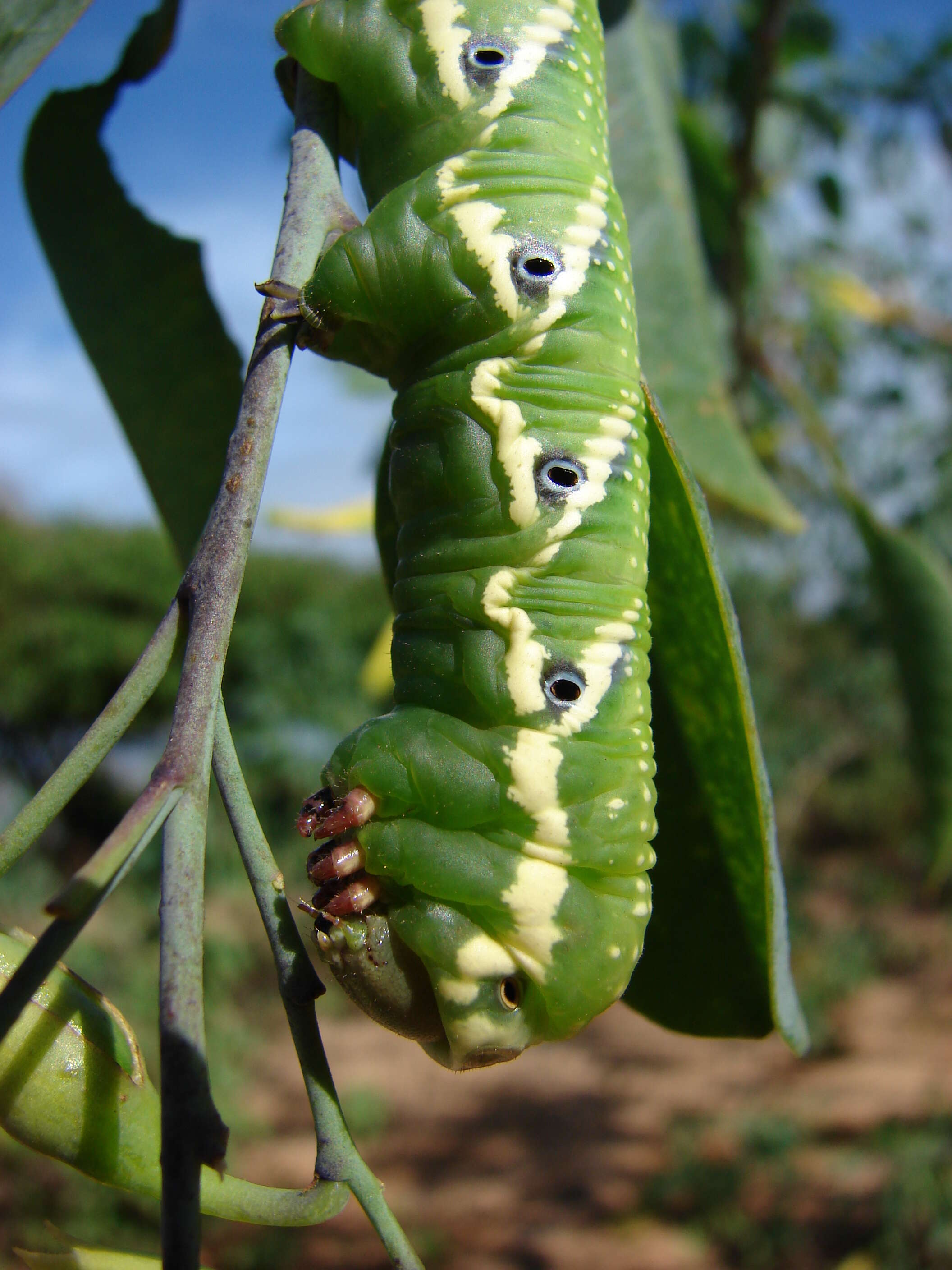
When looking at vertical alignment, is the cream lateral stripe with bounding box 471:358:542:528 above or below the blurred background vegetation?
above

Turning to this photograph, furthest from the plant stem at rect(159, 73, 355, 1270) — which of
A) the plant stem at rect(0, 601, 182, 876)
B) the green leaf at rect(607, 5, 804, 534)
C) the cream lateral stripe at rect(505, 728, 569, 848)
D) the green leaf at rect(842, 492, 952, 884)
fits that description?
the green leaf at rect(842, 492, 952, 884)

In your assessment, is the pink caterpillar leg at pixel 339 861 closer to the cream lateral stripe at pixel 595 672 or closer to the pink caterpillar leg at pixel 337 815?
the pink caterpillar leg at pixel 337 815

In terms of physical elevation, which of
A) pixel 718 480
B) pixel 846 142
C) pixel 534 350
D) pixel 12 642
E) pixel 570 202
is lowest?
pixel 12 642

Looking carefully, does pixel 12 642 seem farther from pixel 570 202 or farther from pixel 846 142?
pixel 570 202

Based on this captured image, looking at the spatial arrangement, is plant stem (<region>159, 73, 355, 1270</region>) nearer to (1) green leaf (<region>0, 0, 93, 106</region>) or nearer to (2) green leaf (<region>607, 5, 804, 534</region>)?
(1) green leaf (<region>0, 0, 93, 106</region>)

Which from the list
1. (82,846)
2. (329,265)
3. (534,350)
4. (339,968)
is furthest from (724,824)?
(82,846)

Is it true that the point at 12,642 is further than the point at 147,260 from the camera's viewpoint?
Yes

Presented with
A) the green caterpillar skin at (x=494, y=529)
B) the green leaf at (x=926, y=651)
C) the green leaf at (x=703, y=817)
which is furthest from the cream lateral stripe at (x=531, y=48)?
Result: the green leaf at (x=926, y=651)
